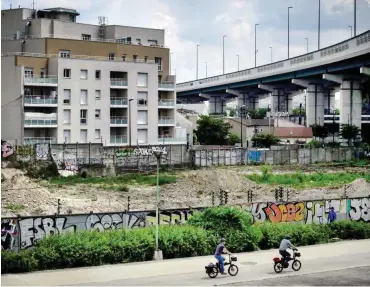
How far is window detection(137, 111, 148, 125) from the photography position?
281 feet

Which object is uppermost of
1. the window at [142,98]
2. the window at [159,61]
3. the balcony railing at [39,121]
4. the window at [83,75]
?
the window at [159,61]

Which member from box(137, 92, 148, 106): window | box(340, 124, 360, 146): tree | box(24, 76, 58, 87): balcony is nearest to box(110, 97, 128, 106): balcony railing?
box(137, 92, 148, 106): window

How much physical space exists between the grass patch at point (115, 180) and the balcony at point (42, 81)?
49.6 feet

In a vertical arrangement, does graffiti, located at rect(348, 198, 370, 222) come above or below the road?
above

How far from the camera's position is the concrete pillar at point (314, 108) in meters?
134

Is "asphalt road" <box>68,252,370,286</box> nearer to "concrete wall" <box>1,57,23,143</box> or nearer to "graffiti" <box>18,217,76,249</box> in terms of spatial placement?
"graffiti" <box>18,217,76,249</box>

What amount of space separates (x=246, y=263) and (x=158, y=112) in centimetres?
5848

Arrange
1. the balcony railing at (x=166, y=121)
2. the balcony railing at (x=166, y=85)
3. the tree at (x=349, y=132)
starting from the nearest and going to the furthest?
the balcony railing at (x=166, y=121), the balcony railing at (x=166, y=85), the tree at (x=349, y=132)

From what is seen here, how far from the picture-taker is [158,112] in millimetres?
89062

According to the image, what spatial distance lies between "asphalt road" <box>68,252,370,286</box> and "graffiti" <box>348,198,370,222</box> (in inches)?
463

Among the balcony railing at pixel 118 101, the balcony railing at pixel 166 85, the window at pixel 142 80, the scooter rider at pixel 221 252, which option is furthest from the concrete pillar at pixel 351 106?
the scooter rider at pixel 221 252

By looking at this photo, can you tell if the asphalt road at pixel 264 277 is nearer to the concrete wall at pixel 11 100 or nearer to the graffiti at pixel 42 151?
the graffiti at pixel 42 151

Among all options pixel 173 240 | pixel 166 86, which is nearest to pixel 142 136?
pixel 166 86

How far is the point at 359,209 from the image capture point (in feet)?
144
